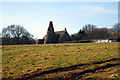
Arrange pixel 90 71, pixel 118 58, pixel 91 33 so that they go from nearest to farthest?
pixel 90 71 < pixel 118 58 < pixel 91 33

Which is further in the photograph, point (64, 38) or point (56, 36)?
point (64, 38)

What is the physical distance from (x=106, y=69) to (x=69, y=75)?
8.78 ft

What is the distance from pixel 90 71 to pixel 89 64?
141cm

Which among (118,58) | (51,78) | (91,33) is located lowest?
(51,78)

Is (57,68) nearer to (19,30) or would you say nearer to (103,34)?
(19,30)

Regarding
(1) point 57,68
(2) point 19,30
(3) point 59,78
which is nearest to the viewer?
(3) point 59,78

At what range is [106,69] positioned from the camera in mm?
10461

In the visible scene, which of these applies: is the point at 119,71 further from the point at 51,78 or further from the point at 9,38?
the point at 9,38

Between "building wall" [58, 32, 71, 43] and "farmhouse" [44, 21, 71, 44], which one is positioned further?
"building wall" [58, 32, 71, 43]

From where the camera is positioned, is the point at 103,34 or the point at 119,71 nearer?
the point at 119,71

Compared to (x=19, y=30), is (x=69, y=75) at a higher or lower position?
lower

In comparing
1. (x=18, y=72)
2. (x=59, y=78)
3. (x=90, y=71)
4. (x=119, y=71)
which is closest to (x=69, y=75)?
(x=59, y=78)

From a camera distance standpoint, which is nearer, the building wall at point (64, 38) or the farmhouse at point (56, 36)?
the farmhouse at point (56, 36)

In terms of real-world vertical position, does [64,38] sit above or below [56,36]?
below
